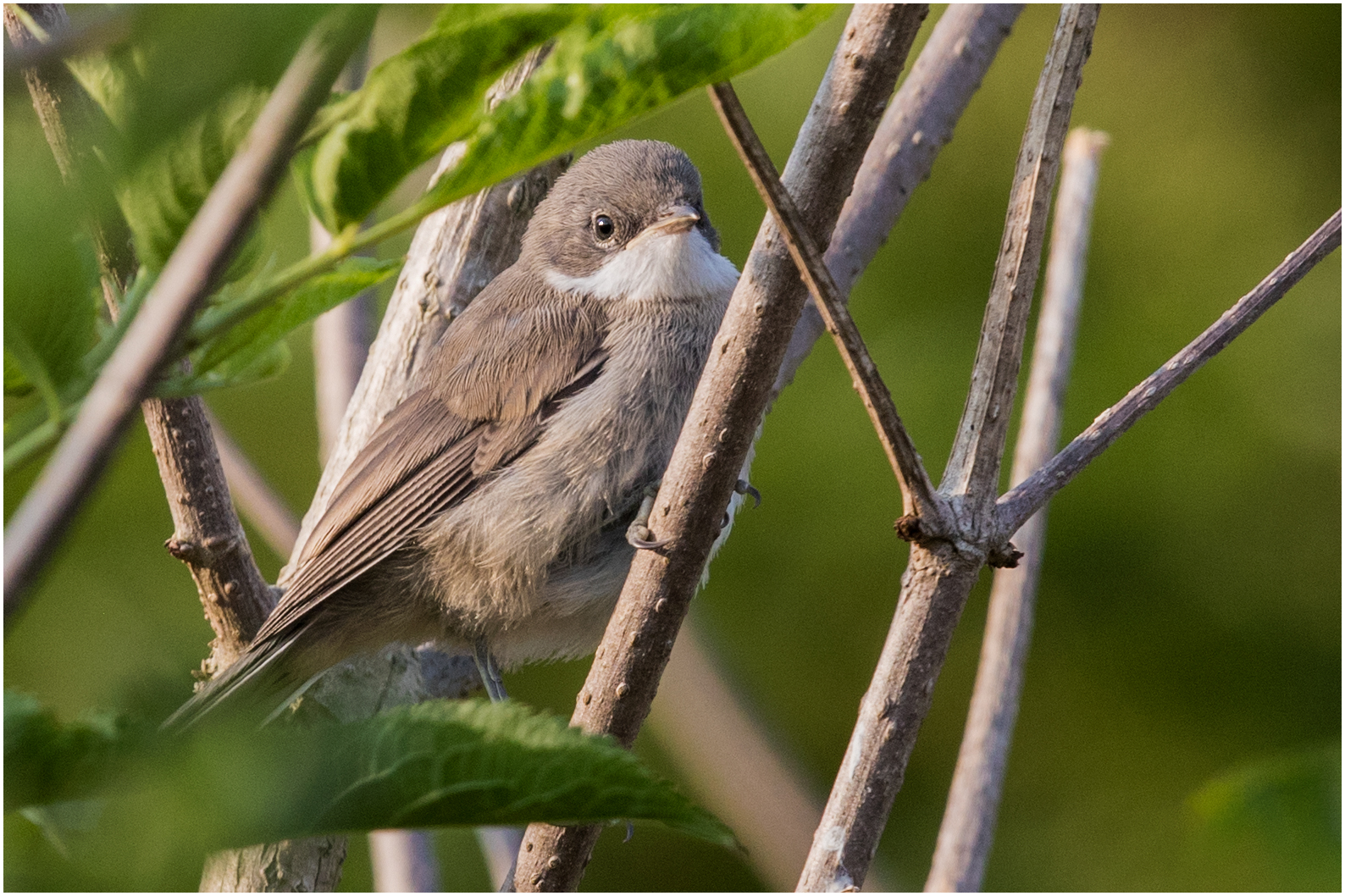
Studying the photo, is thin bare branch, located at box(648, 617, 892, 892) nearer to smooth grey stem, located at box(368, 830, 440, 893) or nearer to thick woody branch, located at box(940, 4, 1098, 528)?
smooth grey stem, located at box(368, 830, 440, 893)

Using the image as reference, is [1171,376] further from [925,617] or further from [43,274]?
[43,274]

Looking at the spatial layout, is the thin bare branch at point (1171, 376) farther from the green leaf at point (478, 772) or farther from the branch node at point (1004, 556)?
the green leaf at point (478, 772)

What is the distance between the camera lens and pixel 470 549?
2.60 m

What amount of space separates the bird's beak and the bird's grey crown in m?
0.02

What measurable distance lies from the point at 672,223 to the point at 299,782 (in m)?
2.33

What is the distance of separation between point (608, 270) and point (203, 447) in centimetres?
114

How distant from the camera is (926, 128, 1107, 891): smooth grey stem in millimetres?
2234

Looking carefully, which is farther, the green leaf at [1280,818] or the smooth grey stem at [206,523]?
the smooth grey stem at [206,523]

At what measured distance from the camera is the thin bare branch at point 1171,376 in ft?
5.35

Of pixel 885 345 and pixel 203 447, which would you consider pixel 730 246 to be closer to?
pixel 885 345

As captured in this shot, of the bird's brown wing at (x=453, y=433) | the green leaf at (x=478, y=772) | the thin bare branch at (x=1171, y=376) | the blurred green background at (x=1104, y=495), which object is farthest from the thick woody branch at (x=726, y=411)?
the blurred green background at (x=1104, y=495)

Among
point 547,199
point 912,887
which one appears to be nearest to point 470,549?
point 547,199

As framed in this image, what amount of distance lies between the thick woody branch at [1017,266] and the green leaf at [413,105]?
3.23ft

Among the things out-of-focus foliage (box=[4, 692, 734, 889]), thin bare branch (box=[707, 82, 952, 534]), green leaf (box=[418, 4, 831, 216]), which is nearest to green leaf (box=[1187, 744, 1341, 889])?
out-of-focus foliage (box=[4, 692, 734, 889])
